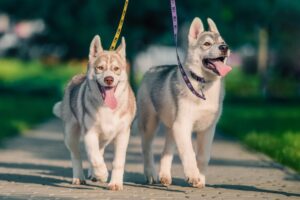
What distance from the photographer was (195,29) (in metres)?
10.1

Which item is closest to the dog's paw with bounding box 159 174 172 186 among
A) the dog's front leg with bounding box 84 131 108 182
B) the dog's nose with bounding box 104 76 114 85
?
the dog's front leg with bounding box 84 131 108 182

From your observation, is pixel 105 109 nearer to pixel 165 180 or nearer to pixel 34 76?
pixel 165 180

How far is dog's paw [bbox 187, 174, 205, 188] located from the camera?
9438 mm

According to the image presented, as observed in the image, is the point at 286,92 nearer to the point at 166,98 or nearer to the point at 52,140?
the point at 52,140

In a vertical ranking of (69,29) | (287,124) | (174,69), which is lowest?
(174,69)

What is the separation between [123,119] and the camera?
962cm

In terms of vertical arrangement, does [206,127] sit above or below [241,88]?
below

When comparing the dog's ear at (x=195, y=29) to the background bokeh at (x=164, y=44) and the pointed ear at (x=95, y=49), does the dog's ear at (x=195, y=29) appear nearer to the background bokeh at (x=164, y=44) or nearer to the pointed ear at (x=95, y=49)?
the pointed ear at (x=95, y=49)

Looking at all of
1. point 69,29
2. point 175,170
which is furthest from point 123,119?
point 69,29

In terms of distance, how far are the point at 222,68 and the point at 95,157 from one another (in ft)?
5.23

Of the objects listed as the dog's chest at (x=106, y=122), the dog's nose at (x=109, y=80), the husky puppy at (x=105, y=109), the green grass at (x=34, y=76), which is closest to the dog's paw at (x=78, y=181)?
the husky puppy at (x=105, y=109)

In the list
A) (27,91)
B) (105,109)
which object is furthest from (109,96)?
(27,91)

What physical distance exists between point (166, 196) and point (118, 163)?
0.70 meters

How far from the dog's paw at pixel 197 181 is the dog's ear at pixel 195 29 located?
4.80ft
